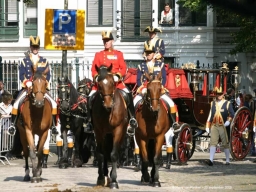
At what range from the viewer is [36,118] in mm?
13984

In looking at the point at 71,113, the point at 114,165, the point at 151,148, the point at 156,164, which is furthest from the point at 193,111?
the point at 114,165

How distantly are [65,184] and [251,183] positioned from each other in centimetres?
311

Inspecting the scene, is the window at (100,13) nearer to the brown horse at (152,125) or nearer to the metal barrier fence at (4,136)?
the metal barrier fence at (4,136)

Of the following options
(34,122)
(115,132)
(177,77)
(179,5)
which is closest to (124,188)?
(115,132)

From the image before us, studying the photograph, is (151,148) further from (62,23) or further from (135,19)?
(135,19)

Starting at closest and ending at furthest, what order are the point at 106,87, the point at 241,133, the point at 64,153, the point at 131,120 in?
the point at 106,87, the point at 131,120, the point at 64,153, the point at 241,133

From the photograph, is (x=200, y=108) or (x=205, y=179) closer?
(x=205, y=179)

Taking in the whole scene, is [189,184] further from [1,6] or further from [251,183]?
[1,6]

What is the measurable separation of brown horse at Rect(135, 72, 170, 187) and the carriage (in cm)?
541

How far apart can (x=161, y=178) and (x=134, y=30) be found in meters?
19.7

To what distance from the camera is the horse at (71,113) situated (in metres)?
18.0

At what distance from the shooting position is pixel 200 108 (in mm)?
20016

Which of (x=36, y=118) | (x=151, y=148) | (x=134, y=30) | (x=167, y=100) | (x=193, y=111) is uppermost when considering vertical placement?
(x=134, y=30)

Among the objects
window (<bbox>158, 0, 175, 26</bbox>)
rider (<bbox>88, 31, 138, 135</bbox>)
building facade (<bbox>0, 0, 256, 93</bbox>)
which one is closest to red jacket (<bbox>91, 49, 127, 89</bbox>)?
rider (<bbox>88, 31, 138, 135</bbox>)
